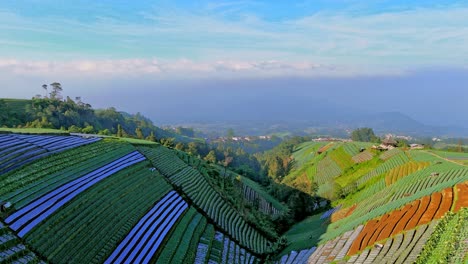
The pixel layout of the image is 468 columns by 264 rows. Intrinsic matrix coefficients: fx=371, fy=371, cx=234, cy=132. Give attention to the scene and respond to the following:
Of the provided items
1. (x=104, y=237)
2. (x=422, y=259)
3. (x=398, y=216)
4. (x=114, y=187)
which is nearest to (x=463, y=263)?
(x=422, y=259)

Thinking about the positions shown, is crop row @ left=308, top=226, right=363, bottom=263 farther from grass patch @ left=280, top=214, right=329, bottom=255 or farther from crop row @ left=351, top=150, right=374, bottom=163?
crop row @ left=351, top=150, right=374, bottom=163

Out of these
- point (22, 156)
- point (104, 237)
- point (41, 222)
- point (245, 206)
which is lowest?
point (245, 206)

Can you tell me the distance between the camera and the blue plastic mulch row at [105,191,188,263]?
18.9 m

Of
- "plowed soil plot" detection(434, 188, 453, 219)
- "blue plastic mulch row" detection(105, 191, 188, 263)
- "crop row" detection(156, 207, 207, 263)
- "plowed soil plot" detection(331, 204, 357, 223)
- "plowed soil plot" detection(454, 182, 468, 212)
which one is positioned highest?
"plowed soil plot" detection(454, 182, 468, 212)

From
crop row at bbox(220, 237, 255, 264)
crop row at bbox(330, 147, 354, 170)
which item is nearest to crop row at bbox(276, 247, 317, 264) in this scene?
crop row at bbox(220, 237, 255, 264)

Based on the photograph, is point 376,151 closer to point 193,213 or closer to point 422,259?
point 193,213

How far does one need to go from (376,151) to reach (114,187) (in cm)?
4043

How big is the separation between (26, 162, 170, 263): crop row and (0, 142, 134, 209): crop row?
1.67m

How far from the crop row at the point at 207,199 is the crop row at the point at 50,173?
566 centimetres

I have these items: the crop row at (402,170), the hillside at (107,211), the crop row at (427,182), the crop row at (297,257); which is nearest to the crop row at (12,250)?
the hillside at (107,211)

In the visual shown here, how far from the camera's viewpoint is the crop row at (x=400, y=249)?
1644cm

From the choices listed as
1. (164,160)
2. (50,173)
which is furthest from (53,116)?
(50,173)

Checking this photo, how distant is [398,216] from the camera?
73.2ft

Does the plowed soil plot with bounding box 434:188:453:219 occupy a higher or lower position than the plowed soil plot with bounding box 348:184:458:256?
higher
